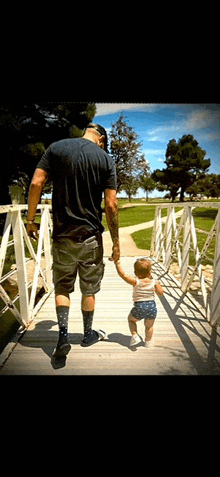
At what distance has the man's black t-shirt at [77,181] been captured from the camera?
134 centimetres

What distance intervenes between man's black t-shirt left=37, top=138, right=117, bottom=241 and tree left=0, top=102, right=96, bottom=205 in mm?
787

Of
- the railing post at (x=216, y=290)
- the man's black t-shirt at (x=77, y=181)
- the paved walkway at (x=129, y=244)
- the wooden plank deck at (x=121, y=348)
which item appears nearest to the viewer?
the man's black t-shirt at (x=77, y=181)

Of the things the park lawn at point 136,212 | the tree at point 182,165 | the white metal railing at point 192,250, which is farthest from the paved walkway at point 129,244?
the tree at point 182,165

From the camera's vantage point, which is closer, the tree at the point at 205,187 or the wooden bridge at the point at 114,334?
the wooden bridge at the point at 114,334

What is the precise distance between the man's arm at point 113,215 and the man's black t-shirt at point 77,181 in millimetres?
40

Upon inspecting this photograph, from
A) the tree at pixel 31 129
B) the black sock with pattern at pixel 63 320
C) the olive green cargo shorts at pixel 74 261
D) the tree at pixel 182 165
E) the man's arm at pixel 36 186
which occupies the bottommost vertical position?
the black sock with pattern at pixel 63 320

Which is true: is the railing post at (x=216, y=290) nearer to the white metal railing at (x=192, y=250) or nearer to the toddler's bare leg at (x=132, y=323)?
the white metal railing at (x=192, y=250)

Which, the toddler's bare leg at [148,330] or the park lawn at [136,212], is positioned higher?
the park lawn at [136,212]

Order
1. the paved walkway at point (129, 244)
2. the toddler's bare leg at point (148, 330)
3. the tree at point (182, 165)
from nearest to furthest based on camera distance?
1. the toddler's bare leg at point (148, 330)
2. the tree at point (182, 165)
3. the paved walkway at point (129, 244)

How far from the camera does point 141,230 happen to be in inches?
308

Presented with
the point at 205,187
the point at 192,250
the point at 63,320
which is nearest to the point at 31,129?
the point at 205,187

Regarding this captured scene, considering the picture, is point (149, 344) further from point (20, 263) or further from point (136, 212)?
point (136, 212)
